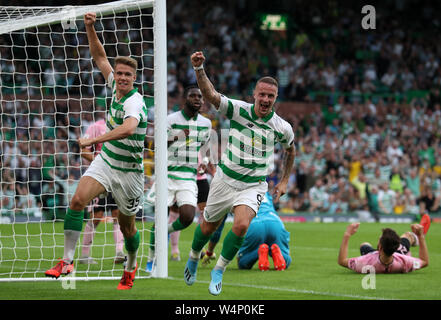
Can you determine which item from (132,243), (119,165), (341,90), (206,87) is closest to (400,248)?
(132,243)

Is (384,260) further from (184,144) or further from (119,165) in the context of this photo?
(119,165)

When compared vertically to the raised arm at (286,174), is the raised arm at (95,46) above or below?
above

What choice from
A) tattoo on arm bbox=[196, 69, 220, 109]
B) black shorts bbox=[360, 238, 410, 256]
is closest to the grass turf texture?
black shorts bbox=[360, 238, 410, 256]

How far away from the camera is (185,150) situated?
33.9 ft

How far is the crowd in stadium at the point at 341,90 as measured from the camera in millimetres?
22234

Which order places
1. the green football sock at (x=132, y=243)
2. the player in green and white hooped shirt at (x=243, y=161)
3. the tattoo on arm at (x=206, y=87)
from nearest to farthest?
1. the tattoo on arm at (x=206, y=87)
2. the player in green and white hooped shirt at (x=243, y=161)
3. the green football sock at (x=132, y=243)

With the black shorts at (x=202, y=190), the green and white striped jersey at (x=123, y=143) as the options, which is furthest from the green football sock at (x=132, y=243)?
the black shorts at (x=202, y=190)

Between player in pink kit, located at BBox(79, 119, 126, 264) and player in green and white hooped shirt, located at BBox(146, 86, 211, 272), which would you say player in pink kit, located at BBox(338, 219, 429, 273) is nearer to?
player in green and white hooped shirt, located at BBox(146, 86, 211, 272)

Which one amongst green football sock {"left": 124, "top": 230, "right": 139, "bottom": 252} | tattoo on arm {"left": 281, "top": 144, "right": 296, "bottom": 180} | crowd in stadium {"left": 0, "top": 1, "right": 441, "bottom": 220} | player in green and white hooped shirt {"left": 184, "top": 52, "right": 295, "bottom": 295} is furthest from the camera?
crowd in stadium {"left": 0, "top": 1, "right": 441, "bottom": 220}

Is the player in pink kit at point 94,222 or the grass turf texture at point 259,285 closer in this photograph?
the grass turf texture at point 259,285

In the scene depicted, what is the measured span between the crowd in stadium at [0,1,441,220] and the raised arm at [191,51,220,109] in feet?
39.6

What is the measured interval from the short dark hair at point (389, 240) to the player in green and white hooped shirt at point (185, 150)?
2.75 meters

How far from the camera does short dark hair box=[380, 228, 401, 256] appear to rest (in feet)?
27.5

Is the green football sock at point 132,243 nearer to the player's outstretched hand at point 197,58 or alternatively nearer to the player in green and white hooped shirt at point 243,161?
the player in green and white hooped shirt at point 243,161
